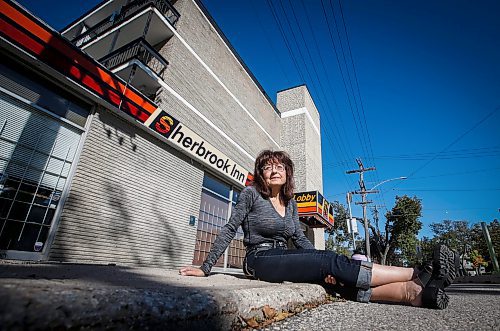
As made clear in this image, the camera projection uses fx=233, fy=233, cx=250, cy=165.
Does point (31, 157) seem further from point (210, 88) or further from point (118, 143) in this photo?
point (210, 88)

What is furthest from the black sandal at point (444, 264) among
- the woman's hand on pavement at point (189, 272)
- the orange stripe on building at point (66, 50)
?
the orange stripe on building at point (66, 50)

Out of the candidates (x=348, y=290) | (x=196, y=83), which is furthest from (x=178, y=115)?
(x=348, y=290)

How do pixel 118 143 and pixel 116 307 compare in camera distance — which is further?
pixel 118 143

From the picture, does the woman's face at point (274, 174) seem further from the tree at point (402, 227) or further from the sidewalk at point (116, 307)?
the tree at point (402, 227)

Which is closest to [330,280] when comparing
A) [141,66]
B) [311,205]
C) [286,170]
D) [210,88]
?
[286,170]

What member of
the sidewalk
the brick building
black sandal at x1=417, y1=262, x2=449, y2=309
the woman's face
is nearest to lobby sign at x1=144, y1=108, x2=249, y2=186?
the brick building

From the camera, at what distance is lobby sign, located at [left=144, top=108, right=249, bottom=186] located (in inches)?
224

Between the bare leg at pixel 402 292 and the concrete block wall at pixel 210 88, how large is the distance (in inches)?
248

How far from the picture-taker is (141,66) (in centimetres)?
625

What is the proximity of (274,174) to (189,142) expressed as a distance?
4217 mm

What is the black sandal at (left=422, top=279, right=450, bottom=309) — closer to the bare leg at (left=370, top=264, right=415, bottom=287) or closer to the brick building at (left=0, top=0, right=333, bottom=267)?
the bare leg at (left=370, top=264, right=415, bottom=287)

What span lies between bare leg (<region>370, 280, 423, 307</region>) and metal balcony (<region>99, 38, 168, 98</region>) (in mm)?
6771

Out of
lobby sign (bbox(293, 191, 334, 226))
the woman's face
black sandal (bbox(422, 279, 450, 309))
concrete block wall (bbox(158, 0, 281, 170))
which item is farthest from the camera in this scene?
lobby sign (bbox(293, 191, 334, 226))

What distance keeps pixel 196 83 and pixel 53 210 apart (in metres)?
5.49
